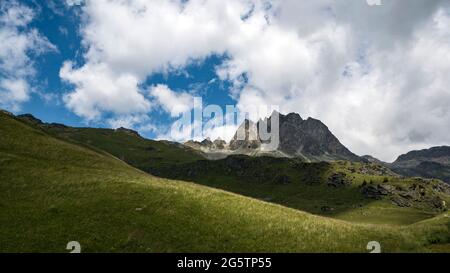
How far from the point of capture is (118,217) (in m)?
37.8

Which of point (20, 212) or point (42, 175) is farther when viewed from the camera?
point (42, 175)

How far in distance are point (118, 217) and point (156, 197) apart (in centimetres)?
A: 558

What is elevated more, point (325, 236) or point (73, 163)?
point (73, 163)

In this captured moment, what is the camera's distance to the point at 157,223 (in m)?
36.5

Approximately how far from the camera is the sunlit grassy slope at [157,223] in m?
33.0

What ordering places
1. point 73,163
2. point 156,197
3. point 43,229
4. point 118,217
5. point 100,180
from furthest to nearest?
point 73,163 → point 100,180 → point 156,197 → point 118,217 → point 43,229

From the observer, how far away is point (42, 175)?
4934 cm

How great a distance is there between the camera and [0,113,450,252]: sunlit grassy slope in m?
33.0
